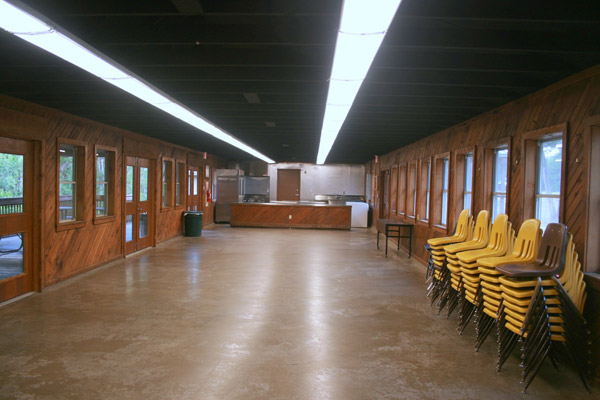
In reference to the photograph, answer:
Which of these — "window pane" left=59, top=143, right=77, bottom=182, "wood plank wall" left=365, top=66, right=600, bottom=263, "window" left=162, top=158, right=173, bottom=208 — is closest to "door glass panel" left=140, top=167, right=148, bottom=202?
"window" left=162, top=158, right=173, bottom=208

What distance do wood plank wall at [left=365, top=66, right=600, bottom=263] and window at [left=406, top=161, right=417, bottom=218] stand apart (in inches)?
84.9

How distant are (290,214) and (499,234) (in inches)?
430

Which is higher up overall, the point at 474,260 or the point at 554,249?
the point at 554,249

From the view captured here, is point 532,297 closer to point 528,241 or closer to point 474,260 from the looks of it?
point 528,241

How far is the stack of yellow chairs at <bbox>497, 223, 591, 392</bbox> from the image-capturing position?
330cm

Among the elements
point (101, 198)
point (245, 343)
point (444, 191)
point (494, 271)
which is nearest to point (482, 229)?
point (494, 271)

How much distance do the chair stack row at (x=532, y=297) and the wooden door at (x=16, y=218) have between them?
17.8 ft

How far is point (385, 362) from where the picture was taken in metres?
3.70

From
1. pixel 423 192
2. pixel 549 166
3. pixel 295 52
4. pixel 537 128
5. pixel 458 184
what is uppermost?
pixel 295 52

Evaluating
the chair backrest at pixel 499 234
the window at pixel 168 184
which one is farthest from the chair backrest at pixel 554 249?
the window at pixel 168 184

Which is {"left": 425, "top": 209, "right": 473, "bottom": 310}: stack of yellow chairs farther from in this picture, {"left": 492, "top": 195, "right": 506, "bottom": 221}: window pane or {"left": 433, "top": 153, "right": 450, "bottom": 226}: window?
{"left": 433, "top": 153, "right": 450, "bottom": 226}: window

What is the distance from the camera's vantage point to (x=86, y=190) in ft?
24.0

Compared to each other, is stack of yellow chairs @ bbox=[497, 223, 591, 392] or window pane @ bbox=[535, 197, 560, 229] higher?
window pane @ bbox=[535, 197, 560, 229]

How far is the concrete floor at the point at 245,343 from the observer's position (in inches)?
126
